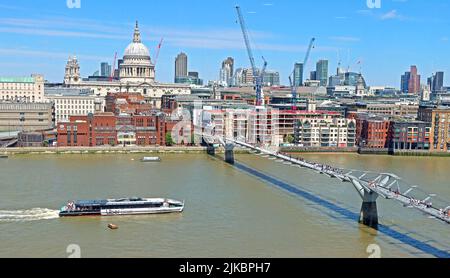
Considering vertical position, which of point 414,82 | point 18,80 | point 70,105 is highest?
point 414,82

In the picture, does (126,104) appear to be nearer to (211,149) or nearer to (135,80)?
(211,149)

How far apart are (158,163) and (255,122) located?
5.05 meters

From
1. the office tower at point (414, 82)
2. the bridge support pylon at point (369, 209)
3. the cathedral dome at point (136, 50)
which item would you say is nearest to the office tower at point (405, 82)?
the office tower at point (414, 82)

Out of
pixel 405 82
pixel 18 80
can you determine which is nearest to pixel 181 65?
pixel 405 82

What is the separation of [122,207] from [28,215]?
3.70 feet

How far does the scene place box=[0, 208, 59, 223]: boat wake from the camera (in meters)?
6.17

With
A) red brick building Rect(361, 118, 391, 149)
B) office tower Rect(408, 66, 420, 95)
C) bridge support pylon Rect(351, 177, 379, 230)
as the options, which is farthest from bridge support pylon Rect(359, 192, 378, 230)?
office tower Rect(408, 66, 420, 95)

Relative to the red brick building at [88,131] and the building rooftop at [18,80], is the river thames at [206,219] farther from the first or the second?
the building rooftop at [18,80]

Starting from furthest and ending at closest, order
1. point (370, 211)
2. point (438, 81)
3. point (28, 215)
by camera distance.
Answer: point (438, 81) < point (28, 215) < point (370, 211)

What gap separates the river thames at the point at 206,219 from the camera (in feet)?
17.2

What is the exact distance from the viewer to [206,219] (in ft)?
20.9

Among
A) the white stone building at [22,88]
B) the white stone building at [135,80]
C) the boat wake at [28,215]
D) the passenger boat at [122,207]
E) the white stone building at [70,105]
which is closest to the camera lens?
the boat wake at [28,215]

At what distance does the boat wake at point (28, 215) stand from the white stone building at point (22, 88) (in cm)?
1787

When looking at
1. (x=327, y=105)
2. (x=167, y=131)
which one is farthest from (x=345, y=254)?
(x=327, y=105)
